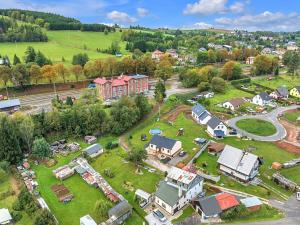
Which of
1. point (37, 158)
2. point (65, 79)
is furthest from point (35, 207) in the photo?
point (65, 79)

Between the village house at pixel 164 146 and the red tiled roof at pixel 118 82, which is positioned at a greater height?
the red tiled roof at pixel 118 82

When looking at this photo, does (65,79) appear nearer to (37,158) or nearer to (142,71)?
(142,71)

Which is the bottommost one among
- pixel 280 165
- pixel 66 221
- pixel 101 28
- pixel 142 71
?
pixel 66 221

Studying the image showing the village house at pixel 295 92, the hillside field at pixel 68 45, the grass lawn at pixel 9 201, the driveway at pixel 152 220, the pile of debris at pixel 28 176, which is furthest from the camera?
the hillside field at pixel 68 45

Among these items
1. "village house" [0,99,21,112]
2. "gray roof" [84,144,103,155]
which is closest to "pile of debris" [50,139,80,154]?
"gray roof" [84,144,103,155]

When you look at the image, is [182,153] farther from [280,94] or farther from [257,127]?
[280,94]

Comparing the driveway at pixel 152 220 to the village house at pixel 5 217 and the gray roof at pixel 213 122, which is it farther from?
the gray roof at pixel 213 122

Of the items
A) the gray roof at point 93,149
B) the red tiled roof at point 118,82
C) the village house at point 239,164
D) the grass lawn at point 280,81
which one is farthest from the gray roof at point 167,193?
the grass lawn at point 280,81
